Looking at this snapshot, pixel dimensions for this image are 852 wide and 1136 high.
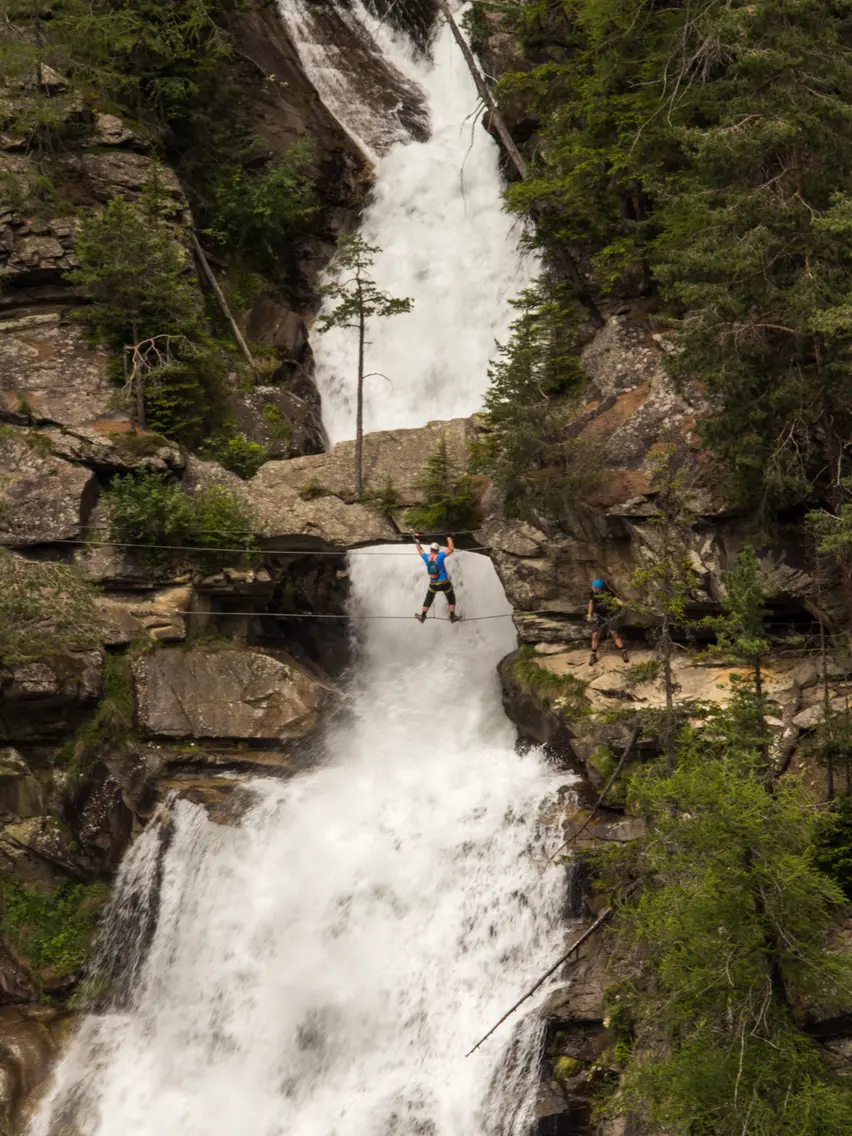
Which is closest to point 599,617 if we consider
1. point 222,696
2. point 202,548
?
point 222,696

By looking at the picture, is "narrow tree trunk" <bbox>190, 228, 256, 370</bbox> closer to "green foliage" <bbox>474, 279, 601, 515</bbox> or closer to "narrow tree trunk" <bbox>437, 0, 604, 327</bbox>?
"narrow tree trunk" <bbox>437, 0, 604, 327</bbox>

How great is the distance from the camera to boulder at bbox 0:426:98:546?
22547mm

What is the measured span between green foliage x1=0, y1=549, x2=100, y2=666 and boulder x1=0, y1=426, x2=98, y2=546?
88 centimetres

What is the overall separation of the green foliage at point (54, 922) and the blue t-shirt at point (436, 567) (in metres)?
8.63

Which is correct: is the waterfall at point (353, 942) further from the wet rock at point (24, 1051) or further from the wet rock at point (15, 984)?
the wet rock at point (15, 984)

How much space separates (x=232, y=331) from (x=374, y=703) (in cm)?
1118

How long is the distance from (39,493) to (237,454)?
180 inches

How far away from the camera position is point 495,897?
18.0 m

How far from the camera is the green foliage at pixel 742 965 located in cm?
1104

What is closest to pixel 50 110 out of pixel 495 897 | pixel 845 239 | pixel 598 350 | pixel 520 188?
→ pixel 520 188

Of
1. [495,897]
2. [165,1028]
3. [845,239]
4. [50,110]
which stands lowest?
[165,1028]

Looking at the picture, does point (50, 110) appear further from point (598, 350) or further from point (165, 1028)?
point (165, 1028)

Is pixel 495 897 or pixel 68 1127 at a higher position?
pixel 495 897

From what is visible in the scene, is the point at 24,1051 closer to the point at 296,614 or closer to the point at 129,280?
the point at 296,614
